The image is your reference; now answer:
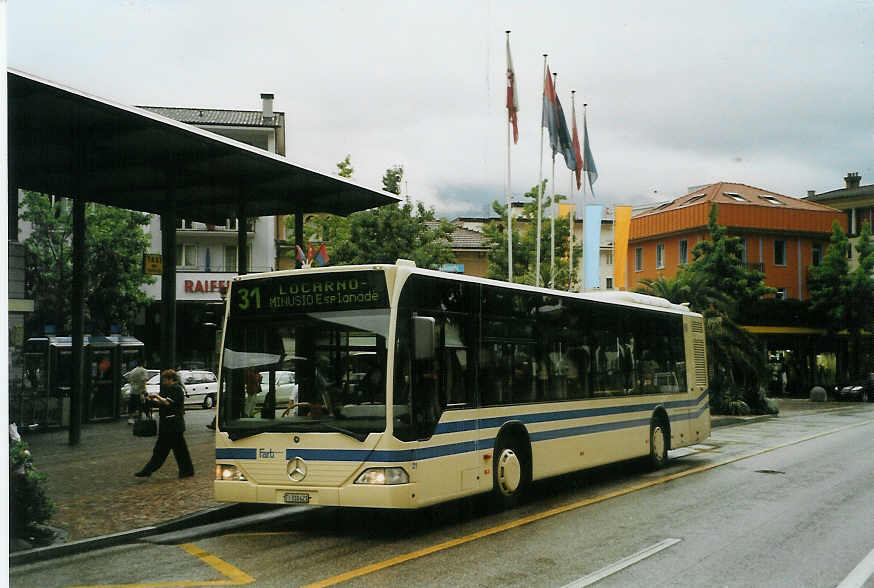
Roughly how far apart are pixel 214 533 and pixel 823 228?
53346 millimetres

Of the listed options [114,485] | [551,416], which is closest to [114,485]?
[114,485]

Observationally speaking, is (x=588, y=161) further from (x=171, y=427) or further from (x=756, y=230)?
(x=171, y=427)

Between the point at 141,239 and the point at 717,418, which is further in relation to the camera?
the point at 141,239

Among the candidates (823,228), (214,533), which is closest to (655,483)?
(214,533)

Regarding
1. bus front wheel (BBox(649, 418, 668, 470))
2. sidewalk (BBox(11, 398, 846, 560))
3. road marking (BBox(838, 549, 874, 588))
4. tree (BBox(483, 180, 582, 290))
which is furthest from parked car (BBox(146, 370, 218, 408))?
road marking (BBox(838, 549, 874, 588))

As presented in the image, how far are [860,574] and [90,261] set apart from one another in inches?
1459

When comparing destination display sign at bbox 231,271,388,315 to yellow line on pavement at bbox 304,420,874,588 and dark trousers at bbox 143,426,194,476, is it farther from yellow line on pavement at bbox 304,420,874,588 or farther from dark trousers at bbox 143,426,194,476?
dark trousers at bbox 143,426,194,476

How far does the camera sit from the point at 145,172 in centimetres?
1705

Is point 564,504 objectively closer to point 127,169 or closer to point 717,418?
point 127,169

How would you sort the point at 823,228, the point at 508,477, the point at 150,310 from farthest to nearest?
the point at 823,228 → the point at 150,310 → the point at 508,477

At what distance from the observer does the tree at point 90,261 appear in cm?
3712

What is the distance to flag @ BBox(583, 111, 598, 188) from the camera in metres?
37.3

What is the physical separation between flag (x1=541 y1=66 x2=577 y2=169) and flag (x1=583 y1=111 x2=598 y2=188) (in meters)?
1.61

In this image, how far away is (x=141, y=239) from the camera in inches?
1602
